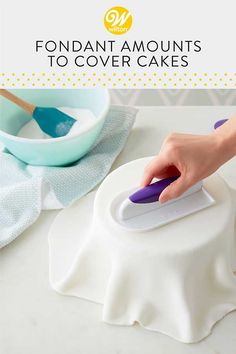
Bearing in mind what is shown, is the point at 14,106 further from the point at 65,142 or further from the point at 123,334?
the point at 123,334

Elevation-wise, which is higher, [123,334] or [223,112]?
[223,112]

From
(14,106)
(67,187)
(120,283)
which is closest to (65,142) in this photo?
(67,187)

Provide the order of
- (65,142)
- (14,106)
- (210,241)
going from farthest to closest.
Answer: (14,106)
(65,142)
(210,241)

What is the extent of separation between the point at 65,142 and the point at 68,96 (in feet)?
0.61

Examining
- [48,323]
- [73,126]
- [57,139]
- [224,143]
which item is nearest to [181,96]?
[73,126]

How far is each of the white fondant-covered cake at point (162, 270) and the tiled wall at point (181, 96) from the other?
67cm

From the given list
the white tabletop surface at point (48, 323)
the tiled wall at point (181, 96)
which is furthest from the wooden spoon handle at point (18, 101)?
the tiled wall at point (181, 96)

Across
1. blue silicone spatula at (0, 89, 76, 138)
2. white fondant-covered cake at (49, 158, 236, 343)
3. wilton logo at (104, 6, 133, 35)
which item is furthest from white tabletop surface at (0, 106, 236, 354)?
wilton logo at (104, 6, 133, 35)

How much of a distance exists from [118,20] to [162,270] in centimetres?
63

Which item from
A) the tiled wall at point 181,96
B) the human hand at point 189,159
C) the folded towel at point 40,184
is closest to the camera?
the human hand at point 189,159

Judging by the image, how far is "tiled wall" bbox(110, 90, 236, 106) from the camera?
165cm

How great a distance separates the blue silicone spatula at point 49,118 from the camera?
1.20 metres

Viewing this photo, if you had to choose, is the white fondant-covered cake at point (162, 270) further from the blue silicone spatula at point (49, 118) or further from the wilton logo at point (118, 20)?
the wilton logo at point (118, 20)

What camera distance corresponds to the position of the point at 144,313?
944mm
